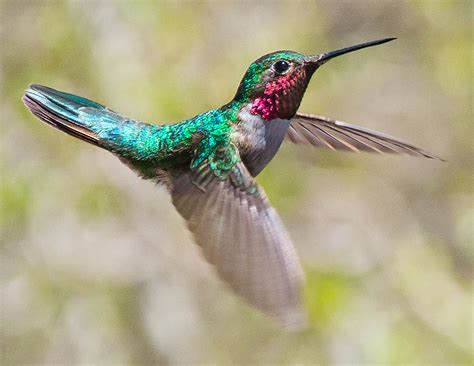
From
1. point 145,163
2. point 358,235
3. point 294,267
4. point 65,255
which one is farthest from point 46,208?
point 294,267

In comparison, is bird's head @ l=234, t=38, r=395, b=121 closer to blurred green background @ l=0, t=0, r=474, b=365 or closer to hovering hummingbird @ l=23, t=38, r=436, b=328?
hovering hummingbird @ l=23, t=38, r=436, b=328

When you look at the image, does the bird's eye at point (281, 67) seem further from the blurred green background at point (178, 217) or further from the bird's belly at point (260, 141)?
the blurred green background at point (178, 217)

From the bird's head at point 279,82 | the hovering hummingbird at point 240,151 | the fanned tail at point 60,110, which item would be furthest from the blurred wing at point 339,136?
the fanned tail at point 60,110

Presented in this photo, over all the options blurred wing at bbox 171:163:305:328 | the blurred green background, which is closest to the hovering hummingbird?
blurred wing at bbox 171:163:305:328

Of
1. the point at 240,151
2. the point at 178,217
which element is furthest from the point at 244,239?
the point at 178,217

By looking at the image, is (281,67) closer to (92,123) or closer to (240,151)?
(240,151)

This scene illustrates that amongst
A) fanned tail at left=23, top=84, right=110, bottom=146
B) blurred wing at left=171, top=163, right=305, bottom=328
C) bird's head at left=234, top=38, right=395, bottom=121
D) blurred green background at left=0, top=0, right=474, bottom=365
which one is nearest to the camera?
blurred wing at left=171, top=163, right=305, bottom=328
